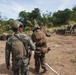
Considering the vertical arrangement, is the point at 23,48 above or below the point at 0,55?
above

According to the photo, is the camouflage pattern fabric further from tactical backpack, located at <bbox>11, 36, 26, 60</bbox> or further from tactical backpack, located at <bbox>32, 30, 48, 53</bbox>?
tactical backpack, located at <bbox>11, 36, 26, 60</bbox>

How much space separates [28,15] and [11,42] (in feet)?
81.6

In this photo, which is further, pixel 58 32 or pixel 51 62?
pixel 58 32

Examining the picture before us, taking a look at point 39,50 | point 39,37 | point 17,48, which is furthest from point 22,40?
point 39,50

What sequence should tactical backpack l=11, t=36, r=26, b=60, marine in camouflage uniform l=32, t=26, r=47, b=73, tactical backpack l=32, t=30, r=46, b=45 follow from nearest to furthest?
tactical backpack l=11, t=36, r=26, b=60 < tactical backpack l=32, t=30, r=46, b=45 < marine in camouflage uniform l=32, t=26, r=47, b=73

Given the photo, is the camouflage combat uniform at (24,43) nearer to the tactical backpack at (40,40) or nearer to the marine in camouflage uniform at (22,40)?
the marine in camouflage uniform at (22,40)

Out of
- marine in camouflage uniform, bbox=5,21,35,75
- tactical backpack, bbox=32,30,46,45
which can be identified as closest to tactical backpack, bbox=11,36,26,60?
marine in camouflage uniform, bbox=5,21,35,75

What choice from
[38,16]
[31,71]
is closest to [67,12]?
[38,16]

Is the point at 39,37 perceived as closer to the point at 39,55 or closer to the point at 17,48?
the point at 39,55

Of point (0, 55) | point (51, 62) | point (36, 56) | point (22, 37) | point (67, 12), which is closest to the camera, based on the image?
point (22, 37)

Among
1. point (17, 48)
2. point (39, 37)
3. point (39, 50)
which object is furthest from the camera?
point (39, 50)

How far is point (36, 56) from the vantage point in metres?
7.43

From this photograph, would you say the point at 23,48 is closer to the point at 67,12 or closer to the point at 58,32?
the point at 58,32

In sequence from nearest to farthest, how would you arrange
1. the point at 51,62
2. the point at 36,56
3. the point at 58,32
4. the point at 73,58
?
the point at 36,56
the point at 51,62
the point at 73,58
the point at 58,32
